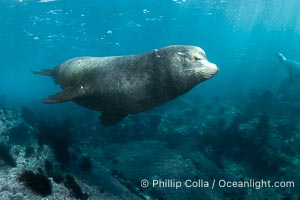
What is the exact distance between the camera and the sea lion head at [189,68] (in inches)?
172

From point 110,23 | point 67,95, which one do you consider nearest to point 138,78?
point 67,95

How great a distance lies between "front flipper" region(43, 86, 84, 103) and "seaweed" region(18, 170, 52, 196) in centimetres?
182

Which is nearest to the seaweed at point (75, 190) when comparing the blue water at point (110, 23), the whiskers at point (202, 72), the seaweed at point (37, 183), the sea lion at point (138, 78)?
the seaweed at point (37, 183)

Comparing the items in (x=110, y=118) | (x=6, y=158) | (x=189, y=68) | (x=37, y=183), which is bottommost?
(x=6, y=158)

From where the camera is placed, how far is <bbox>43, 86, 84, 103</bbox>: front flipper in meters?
5.59

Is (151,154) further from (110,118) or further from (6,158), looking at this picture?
(6,158)

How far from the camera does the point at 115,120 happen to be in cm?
695

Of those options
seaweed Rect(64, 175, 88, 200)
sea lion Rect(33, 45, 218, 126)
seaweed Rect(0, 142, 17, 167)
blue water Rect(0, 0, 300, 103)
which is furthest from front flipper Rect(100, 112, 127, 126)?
blue water Rect(0, 0, 300, 103)

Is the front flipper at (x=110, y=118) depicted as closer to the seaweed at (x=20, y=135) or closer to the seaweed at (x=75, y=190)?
the seaweed at (x=75, y=190)

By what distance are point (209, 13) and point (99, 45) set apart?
17.1m

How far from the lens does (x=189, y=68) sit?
4496 millimetres

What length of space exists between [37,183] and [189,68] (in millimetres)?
4064

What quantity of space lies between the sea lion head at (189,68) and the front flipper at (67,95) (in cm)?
212

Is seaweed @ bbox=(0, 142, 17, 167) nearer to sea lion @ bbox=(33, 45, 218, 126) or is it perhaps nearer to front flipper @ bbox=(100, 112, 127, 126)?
front flipper @ bbox=(100, 112, 127, 126)
